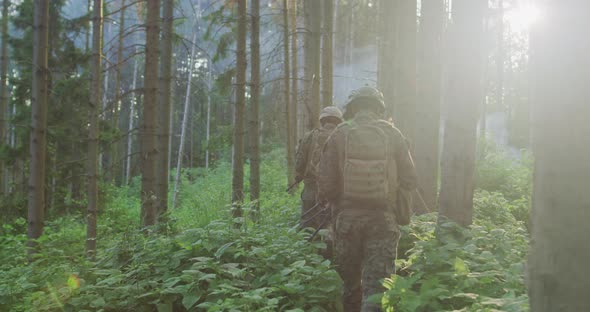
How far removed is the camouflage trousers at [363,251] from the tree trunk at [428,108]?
158 inches

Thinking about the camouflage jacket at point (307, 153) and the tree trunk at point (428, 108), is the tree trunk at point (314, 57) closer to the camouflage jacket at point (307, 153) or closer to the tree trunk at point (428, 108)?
the tree trunk at point (428, 108)

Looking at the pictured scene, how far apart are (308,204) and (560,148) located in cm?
675

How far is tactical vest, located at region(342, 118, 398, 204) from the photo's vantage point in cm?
474

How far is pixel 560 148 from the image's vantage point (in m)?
1.77

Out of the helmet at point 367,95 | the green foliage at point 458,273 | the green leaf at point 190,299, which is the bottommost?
the green leaf at point 190,299

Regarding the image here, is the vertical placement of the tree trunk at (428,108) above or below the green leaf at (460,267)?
above

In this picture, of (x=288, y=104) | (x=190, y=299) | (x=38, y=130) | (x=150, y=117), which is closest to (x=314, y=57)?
(x=150, y=117)

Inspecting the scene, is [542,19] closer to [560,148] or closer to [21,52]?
[560,148]

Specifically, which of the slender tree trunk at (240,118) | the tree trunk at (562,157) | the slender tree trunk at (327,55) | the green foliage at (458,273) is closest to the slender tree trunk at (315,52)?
the slender tree trunk at (327,55)

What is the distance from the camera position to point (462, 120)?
20.8ft

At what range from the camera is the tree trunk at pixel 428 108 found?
905 cm

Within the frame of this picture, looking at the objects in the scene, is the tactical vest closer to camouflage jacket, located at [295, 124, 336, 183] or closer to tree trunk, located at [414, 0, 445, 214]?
camouflage jacket, located at [295, 124, 336, 183]

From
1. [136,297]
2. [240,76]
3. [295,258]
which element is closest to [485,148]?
[240,76]

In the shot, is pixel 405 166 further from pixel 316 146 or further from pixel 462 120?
pixel 316 146
